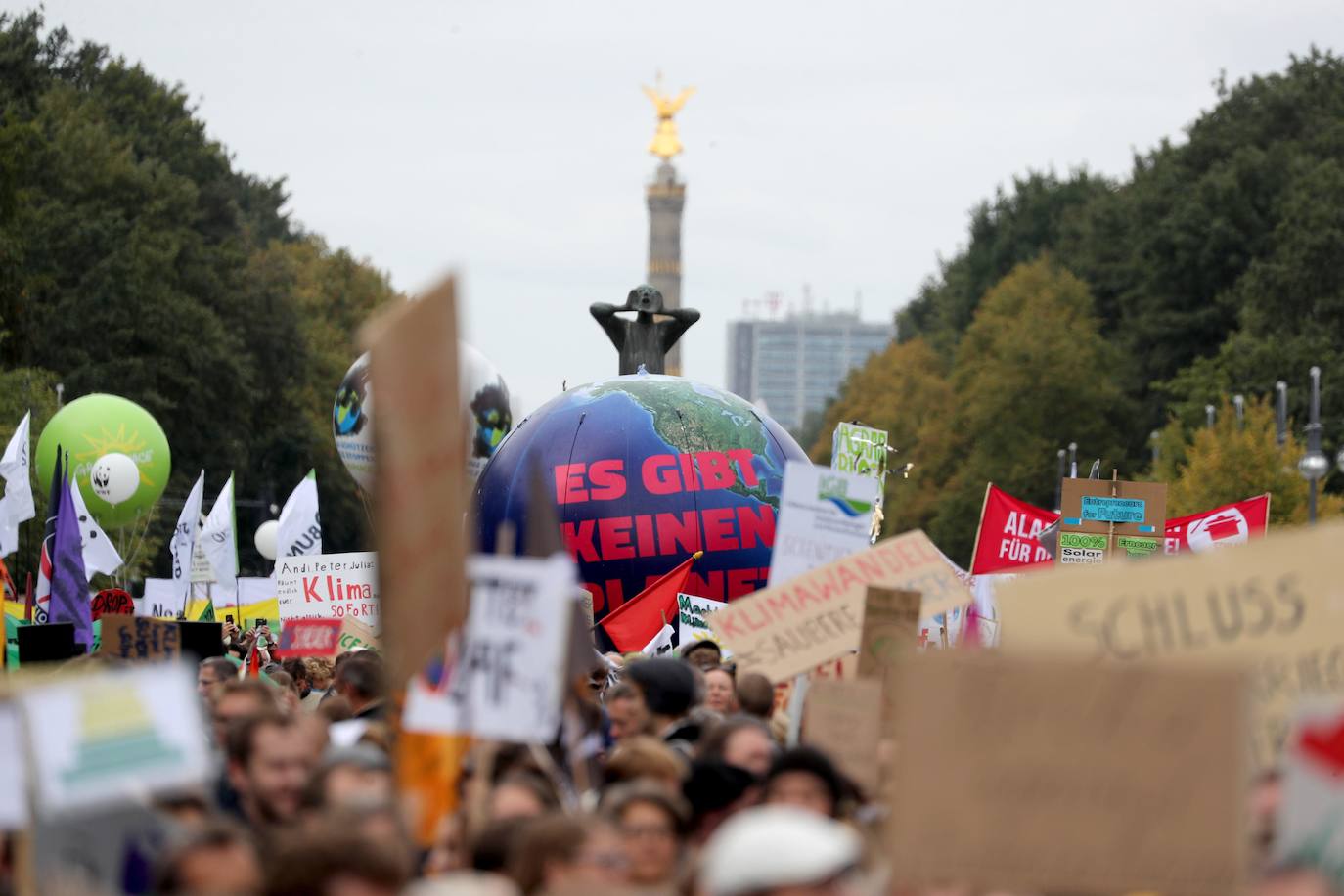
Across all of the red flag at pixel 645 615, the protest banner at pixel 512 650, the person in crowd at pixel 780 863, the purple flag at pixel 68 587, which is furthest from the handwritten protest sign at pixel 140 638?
the red flag at pixel 645 615

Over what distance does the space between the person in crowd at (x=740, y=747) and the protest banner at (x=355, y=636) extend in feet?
26.5

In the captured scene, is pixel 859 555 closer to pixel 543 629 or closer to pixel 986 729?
pixel 543 629

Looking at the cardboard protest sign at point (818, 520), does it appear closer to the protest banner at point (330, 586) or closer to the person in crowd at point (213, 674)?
the person in crowd at point (213, 674)

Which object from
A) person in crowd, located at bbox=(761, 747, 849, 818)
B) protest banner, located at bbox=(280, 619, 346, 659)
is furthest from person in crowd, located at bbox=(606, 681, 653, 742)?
protest banner, located at bbox=(280, 619, 346, 659)

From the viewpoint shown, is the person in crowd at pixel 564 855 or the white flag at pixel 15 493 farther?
the white flag at pixel 15 493

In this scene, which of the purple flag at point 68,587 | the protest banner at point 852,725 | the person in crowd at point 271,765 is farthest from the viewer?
the purple flag at point 68,587

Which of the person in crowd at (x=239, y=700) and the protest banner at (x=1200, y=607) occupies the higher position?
the protest banner at (x=1200, y=607)

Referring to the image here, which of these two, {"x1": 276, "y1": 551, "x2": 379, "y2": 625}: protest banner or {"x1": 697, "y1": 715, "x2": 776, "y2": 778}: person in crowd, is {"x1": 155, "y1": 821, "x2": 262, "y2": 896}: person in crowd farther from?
{"x1": 276, "y1": 551, "x2": 379, "y2": 625}: protest banner

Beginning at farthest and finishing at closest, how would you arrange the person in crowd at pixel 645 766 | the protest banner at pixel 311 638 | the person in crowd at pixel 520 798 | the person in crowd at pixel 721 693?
the protest banner at pixel 311 638
the person in crowd at pixel 721 693
the person in crowd at pixel 645 766
the person in crowd at pixel 520 798

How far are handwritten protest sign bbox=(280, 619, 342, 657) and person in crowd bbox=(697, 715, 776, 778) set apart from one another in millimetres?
5099

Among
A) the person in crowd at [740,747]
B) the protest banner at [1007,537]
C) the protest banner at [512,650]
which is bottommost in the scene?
the person in crowd at [740,747]

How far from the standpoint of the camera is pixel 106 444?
32.6 meters

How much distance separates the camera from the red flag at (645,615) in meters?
19.3

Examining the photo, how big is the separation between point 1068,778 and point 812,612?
4.42 m
